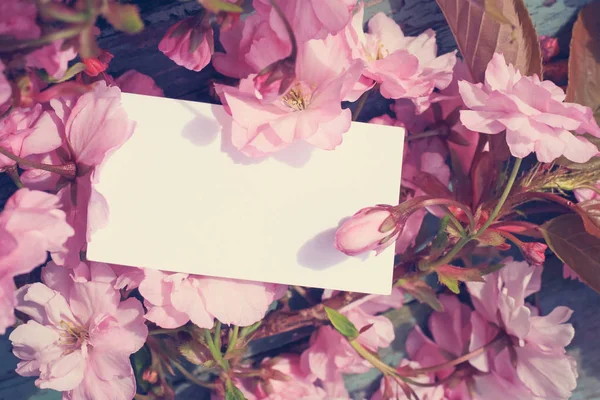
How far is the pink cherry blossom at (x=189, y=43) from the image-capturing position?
17.1 inches

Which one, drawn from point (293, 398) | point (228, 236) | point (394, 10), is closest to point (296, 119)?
point (228, 236)

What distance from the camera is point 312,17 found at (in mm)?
406

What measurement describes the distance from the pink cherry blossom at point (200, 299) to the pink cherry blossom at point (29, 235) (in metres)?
0.10

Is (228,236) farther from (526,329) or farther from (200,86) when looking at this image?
(526,329)

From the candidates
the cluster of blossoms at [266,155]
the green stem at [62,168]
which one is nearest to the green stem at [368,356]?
the cluster of blossoms at [266,155]

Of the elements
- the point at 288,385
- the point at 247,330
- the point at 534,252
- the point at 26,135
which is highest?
the point at 26,135

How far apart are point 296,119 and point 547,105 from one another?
21 centimetres

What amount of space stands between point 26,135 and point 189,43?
0.53ft

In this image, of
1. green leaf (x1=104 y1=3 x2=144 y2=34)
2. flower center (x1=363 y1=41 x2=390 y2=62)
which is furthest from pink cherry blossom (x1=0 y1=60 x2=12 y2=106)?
flower center (x1=363 y1=41 x2=390 y2=62)

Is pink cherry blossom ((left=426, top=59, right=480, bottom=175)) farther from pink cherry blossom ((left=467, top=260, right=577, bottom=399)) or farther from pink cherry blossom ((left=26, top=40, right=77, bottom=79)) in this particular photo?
pink cherry blossom ((left=26, top=40, right=77, bottom=79))

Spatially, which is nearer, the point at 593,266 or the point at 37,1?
the point at 37,1

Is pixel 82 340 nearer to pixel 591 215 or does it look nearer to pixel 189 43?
pixel 189 43

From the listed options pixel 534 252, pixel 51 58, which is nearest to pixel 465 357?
pixel 534 252

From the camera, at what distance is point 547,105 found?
1.45 feet
